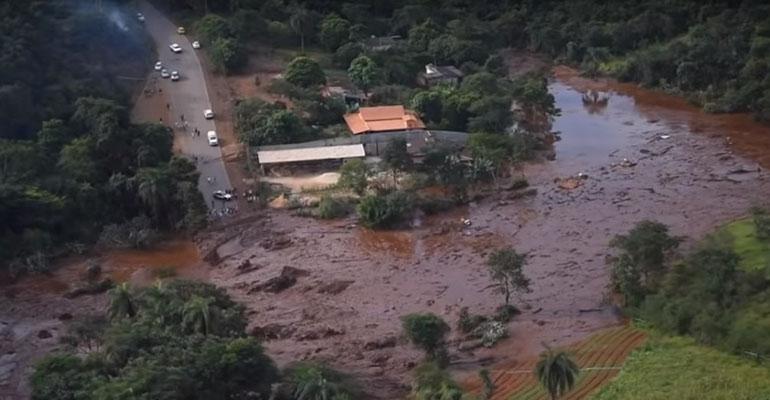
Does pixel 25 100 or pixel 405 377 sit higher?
pixel 25 100

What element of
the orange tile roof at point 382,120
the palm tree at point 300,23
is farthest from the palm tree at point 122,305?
the palm tree at point 300,23

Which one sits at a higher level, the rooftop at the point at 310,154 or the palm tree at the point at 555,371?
the rooftop at the point at 310,154

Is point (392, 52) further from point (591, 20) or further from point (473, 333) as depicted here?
point (473, 333)

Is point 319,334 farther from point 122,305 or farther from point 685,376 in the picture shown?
point 685,376

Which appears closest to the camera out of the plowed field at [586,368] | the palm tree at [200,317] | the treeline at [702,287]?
the plowed field at [586,368]

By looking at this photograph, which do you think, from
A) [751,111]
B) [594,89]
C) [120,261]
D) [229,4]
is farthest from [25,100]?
[751,111]

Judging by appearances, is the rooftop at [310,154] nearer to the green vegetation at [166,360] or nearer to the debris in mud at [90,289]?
the debris in mud at [90,289]

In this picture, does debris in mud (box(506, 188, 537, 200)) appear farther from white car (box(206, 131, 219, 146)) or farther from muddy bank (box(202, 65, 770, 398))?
white car (box(206, 131, 219, 146))
